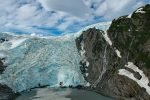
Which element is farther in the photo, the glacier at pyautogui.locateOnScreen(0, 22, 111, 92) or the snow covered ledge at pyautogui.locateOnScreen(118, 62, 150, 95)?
the glacier at pyautogui.locateOnScreen(0, 22, 111, 92)

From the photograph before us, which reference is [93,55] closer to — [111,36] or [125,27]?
[111,36]

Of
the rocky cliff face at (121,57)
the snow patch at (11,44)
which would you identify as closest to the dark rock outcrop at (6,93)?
the snow patch at (11,44)

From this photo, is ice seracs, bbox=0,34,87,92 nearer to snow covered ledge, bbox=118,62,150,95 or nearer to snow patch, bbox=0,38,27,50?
snow patch, bbox=0,38,27,50

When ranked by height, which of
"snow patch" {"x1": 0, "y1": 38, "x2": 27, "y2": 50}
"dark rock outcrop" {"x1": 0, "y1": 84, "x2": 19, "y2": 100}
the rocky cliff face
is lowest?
"dark rock outcrop" {"x1": 0, "y1": 84, "x2": 19, "y2": 100}

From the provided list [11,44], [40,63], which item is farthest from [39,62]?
[11,44]

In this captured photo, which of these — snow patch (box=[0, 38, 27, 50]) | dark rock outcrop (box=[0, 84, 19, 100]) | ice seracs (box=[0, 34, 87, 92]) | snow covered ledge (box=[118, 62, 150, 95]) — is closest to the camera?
snow covered ledge (box=[118, 62, 150, 95])

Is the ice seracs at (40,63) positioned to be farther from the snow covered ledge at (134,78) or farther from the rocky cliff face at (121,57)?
the snow covered ledge at (134,78)

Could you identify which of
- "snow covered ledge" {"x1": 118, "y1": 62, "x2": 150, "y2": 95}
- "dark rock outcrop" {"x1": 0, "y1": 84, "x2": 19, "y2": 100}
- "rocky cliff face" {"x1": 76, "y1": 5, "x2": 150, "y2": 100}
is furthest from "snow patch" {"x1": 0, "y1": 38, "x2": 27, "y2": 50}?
"snow covered ledge" {"x1": 118, "y1": 62, "x2": 150, "y2": 95}

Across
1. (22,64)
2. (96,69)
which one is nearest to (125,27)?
(96,69)
